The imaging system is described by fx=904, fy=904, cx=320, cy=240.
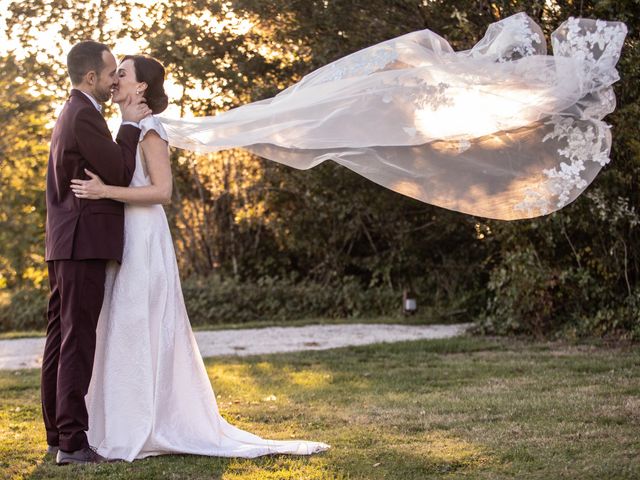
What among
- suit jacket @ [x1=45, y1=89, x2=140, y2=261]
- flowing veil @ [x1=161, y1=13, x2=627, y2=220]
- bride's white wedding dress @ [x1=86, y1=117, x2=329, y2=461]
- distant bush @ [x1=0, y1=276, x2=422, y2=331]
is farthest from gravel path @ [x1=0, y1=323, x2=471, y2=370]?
suit jacket @ [x1=45, y1=89, x2=140, y2=261]

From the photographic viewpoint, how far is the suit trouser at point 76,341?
460 centimetres

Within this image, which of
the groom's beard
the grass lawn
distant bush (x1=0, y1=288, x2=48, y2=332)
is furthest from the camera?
distant bush (x1=0, y1=288, x2=48, y2=332)

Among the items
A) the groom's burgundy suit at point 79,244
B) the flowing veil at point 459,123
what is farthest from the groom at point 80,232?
the flowing veil at point 459,123

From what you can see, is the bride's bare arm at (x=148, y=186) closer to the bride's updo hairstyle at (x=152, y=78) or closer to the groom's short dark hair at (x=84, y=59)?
the bride's updo hairstyle at (x=152, y=78)

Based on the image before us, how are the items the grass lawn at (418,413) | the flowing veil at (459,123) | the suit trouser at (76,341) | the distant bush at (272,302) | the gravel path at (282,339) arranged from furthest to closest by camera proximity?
1. the distant bush at (272,302)
2. the gravel path at (282,339)
3. the flowing veil at (459,123)
4. the suit trouser at (76,341)
5. the grass lawn at (418,413)

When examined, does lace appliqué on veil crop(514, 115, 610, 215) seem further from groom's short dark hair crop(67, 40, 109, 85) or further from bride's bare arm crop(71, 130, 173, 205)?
groom's short dark hair crop(67, 40, 109, 85)

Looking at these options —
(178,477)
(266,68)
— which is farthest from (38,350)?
(178,477)

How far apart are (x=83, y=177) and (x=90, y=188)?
5.4 inches

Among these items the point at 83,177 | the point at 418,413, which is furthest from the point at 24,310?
the point at 83,177

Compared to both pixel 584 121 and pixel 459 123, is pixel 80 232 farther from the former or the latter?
pixel 584 121

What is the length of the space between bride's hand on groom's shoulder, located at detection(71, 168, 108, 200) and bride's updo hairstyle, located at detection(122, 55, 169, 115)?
57 cm

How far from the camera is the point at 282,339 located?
37.9ft

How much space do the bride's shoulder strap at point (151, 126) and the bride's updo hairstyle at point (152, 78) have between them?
0.10 metres

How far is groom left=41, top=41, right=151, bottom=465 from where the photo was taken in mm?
4590
